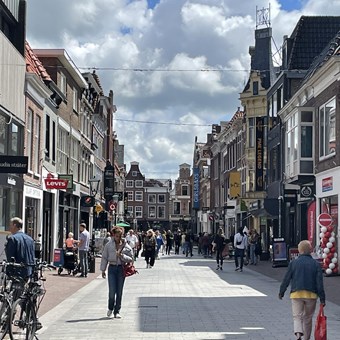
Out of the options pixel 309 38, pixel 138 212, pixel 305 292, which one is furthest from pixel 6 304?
pixel 138 212

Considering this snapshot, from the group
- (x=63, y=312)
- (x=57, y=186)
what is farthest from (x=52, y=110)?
(x=63, y=312)

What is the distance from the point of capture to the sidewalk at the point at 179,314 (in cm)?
1179

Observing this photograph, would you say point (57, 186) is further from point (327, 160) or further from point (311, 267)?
point (311, 267)

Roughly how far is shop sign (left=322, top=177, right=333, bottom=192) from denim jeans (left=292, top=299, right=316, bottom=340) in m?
18.3

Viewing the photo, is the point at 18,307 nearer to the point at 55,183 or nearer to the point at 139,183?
the point at 55,183

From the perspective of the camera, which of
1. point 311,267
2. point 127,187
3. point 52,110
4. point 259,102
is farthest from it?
point 127,187

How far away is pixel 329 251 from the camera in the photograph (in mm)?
27078

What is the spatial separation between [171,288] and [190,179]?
346 feet

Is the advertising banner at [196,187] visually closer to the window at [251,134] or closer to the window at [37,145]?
the window at [251,134]

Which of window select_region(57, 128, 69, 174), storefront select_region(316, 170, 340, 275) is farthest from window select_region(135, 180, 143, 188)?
storefront select_region(316, 170, 340, 275)

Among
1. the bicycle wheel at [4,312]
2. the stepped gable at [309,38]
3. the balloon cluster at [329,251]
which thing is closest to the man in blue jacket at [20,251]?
the bicycle wheel at [4,312]

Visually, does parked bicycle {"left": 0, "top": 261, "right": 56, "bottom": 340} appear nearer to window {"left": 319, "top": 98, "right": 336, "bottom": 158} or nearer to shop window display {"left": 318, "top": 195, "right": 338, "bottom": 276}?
shop window display {"left": 318, "top": 195, "right": 338, "bottom": 276}

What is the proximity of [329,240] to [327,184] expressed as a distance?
98.5 inches

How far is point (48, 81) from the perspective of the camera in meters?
29.4
